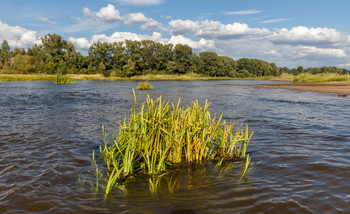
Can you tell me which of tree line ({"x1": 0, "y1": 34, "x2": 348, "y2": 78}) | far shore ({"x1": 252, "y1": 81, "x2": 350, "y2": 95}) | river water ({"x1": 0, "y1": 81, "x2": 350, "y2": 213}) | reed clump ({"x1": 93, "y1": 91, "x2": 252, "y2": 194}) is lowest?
river water ({"x1": 0, "y1": 81, "x2": 350, "y2": 213})

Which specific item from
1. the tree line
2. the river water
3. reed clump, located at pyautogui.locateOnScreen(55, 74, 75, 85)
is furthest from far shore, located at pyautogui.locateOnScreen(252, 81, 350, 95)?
the tree line

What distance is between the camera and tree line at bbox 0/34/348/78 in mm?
95750

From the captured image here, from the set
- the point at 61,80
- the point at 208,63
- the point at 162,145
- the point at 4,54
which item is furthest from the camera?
the point at 208,63

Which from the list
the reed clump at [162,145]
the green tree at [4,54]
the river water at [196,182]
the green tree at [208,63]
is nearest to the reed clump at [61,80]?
the river water at [196,182]

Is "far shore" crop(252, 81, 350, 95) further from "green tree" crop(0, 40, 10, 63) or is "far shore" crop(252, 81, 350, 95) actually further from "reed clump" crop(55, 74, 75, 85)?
"green tree" crop(0, 40, 10, 63)

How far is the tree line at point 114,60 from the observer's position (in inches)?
3770

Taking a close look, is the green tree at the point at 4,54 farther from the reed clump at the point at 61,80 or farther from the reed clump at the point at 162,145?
the reed clump at the point at 162,145

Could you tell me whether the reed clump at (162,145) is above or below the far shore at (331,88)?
below

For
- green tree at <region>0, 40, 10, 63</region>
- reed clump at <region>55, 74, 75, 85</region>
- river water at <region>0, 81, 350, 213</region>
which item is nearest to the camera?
river water at <region>0, 81, 350, 213</region>

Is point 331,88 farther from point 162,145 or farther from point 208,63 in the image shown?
point 208,63

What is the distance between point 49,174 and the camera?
5.05 metres

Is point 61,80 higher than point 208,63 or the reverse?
the reverse

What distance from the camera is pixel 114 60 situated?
118688 millimetres

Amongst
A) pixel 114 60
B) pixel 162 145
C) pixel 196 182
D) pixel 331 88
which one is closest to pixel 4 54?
pixel 114 60
